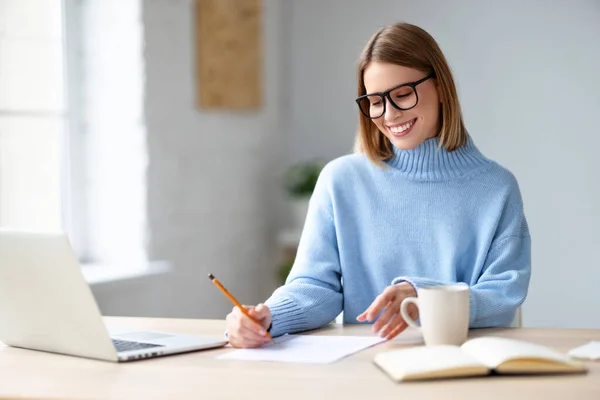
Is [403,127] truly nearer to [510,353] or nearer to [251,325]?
[251,325]

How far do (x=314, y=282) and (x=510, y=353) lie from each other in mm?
663

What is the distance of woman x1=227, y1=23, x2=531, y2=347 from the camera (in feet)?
5.77

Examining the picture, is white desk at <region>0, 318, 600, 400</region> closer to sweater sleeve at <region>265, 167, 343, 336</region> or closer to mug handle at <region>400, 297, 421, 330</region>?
mug handle at <region>400, 297, 421, 330</region>

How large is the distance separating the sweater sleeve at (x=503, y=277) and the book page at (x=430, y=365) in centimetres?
28

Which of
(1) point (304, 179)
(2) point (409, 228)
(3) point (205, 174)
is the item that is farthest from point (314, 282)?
(1) point (304, 179)

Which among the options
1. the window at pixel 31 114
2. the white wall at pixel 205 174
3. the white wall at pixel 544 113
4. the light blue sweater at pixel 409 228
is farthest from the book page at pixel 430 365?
the white wall at pixel 544 113

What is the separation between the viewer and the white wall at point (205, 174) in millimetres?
3498

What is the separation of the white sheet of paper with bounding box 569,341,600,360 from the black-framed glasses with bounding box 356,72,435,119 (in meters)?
0.62

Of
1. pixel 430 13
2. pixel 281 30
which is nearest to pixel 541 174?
pixel 430 13

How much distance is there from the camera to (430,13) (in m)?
4.24

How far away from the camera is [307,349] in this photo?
4.65 feet

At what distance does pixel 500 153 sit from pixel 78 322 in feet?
10.3

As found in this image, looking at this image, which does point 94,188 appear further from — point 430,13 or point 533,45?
point 533,45

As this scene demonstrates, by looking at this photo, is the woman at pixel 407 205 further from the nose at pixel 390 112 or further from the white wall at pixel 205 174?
the white wall at pixel 205 174
